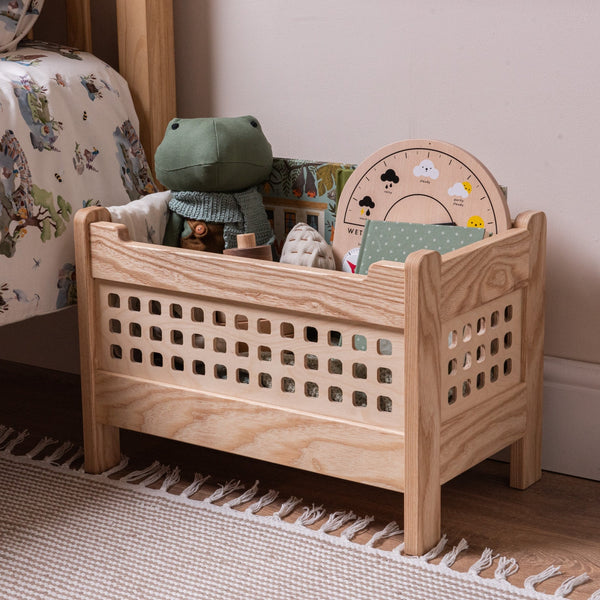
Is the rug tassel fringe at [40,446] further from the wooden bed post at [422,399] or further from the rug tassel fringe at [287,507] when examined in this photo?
the wooden bed post at [422,399]

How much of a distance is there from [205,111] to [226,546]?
0.84 meters

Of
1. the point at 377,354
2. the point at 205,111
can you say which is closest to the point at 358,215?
the point at 377,354

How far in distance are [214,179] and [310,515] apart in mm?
531

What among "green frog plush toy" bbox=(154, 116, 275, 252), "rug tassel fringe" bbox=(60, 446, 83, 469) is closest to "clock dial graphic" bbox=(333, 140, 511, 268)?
"green frog plush toy" bbox=(154, 116, 275, 252)

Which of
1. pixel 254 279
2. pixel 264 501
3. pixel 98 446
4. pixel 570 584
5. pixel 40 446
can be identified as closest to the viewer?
pixel 570 584

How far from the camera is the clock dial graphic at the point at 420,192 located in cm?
135

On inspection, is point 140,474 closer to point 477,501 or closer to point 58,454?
point 58,454

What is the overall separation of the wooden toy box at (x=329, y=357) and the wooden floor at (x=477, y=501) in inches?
2.3

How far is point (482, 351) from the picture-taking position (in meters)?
1.29

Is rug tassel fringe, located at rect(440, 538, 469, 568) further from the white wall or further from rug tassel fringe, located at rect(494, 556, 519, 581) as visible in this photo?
the white wall

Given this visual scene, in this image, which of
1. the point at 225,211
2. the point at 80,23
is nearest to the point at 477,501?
the point at 225,211

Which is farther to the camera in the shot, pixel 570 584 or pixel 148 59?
pixel 148 59

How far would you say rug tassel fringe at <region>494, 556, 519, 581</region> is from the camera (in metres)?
1.18

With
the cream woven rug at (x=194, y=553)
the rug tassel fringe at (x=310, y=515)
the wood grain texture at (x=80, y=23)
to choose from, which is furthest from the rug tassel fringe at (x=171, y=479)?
the wood grain texture at (x=80, y=23)
